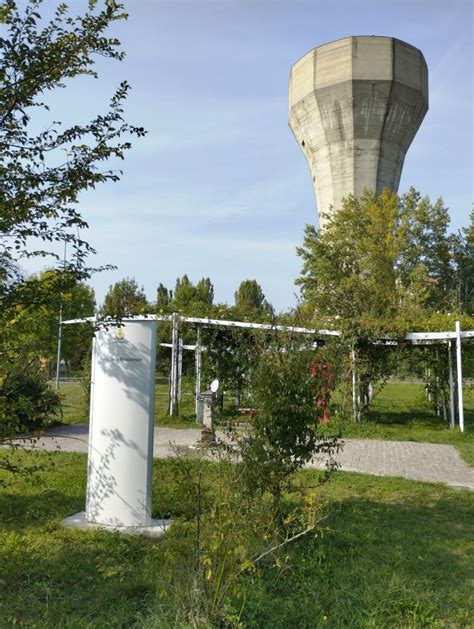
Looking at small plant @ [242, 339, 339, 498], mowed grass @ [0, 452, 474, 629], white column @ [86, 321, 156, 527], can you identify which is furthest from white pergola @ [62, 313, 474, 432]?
small plant @ [242, 339, 339, 498]

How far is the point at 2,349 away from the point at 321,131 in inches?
1422

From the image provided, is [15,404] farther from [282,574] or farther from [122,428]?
[282,574]

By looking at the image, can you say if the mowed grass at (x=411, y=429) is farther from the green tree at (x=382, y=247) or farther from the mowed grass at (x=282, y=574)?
the green tree at (x=382, y=247)

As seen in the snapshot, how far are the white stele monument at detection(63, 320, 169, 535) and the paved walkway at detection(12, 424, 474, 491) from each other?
5.95 feet

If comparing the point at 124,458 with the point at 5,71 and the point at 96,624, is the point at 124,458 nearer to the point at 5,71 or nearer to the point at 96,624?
the point at 96,624

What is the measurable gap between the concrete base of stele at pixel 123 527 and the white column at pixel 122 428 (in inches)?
1.7

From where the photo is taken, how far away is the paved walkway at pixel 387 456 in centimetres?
923

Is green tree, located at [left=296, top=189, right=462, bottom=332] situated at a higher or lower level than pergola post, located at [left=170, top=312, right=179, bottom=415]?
higher

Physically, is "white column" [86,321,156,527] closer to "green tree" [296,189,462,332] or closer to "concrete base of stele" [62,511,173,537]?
"concrete base of stele" [62,511,173,537]

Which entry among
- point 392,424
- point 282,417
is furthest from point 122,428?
point 392,424

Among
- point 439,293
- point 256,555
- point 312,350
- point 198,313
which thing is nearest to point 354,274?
point 439,293

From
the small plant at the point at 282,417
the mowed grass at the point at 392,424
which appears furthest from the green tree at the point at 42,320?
the mowed grass at the point at 392,424

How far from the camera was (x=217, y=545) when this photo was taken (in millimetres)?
3236

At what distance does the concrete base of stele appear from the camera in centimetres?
549
